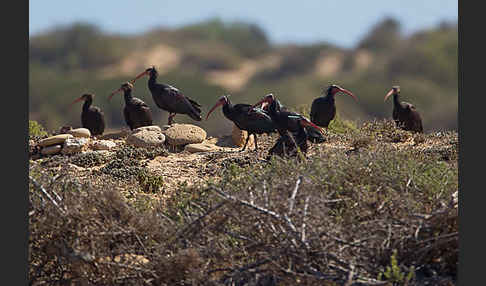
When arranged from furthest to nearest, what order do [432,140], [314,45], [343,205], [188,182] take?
[314,45] → [432,140] → [188,182] → [343,205]

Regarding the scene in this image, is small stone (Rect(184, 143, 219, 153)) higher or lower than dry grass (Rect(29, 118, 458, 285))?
higher

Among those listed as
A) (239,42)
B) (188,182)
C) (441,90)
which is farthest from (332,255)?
(239,42)

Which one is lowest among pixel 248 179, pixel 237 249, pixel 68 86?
pixel 237 249

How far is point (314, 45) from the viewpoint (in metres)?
53.1

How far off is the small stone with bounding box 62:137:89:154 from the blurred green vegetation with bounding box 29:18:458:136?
624 inches

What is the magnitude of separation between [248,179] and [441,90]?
34616 mm

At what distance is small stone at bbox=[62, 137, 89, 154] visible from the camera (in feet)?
34.8

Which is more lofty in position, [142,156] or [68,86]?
[68,86]

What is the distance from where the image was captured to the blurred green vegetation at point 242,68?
3469cm

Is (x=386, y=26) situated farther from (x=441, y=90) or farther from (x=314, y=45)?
(x=441, y=90)

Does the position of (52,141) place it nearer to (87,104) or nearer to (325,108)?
(87,104)

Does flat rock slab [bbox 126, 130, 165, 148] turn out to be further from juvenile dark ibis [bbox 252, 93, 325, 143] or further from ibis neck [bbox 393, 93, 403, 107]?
ibis neck [bbox 393, 93, 403, 107]

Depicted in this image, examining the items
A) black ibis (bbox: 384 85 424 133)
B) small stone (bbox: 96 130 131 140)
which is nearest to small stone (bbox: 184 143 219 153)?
small stone (bbox: 96 130 131 140)

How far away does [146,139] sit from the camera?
1099cm
